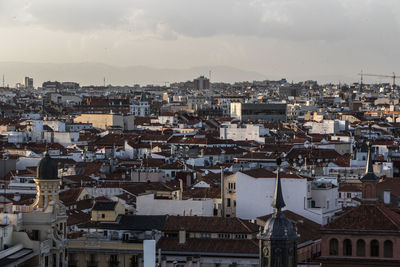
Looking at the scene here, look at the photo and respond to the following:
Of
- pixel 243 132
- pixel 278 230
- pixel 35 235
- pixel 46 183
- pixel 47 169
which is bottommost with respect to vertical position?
pixel 243 132

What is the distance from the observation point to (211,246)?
139ft

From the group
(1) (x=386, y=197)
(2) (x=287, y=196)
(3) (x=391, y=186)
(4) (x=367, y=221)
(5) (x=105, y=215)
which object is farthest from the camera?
(3) (x=391, y=186)

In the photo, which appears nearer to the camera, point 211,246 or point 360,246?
point 360,246

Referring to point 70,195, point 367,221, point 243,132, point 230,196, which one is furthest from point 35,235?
point 243,132

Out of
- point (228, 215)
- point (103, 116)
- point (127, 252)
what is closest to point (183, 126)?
point (103, 116)

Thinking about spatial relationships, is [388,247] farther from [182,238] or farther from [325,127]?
[325,127]

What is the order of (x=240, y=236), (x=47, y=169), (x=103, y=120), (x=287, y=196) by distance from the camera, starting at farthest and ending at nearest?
1. (x=103, y=120)
2. (x=287, y=196)
3. (x=240, y=236)
4. (x=47, y=169)

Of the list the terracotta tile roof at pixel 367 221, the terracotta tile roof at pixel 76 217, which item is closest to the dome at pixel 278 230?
the terracotta tile roof at pixel 367 221

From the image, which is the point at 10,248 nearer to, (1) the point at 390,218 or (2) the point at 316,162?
(1) the point at 390,218

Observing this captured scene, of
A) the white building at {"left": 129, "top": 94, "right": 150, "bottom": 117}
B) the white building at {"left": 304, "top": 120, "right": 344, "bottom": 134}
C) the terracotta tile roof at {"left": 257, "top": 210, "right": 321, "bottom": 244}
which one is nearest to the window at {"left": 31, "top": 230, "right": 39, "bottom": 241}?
the terracotta tile roof at {"left": 257, "top": 210, "right": 321, "bottom": 244}

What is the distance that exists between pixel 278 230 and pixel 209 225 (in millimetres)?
19897

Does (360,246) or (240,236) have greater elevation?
(360,246)

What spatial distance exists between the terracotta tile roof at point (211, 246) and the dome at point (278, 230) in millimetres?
16394

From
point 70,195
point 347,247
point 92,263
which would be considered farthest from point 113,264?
point 70,195
